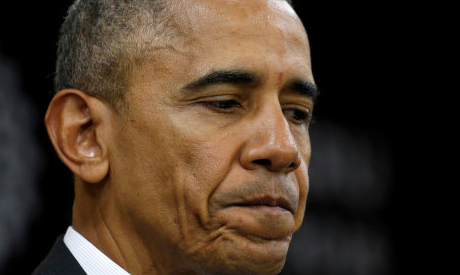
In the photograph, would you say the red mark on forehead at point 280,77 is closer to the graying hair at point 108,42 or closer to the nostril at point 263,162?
the nostril at point 263,162

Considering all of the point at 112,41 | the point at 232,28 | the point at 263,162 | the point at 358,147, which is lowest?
the point at 358,147

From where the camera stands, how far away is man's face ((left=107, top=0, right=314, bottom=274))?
190 centimetres

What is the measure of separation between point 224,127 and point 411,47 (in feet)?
9.97

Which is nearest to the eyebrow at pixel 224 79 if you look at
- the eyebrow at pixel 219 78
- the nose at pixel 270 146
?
the eyebrow at pixel 219 78

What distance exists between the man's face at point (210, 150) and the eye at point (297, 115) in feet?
0.34

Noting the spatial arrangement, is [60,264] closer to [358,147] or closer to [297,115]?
[297,115]

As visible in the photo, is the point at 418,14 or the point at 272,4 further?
the point at 418,14

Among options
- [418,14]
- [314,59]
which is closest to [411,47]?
[418,14]

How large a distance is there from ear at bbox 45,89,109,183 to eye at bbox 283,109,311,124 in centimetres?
57

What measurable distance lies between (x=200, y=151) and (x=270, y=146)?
0.20 metres

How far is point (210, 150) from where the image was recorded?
1.90 metres

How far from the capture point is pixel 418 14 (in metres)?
4.55

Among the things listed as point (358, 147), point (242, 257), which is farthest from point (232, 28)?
point (358, 147)

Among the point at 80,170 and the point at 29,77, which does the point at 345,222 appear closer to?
the point at 29,77
